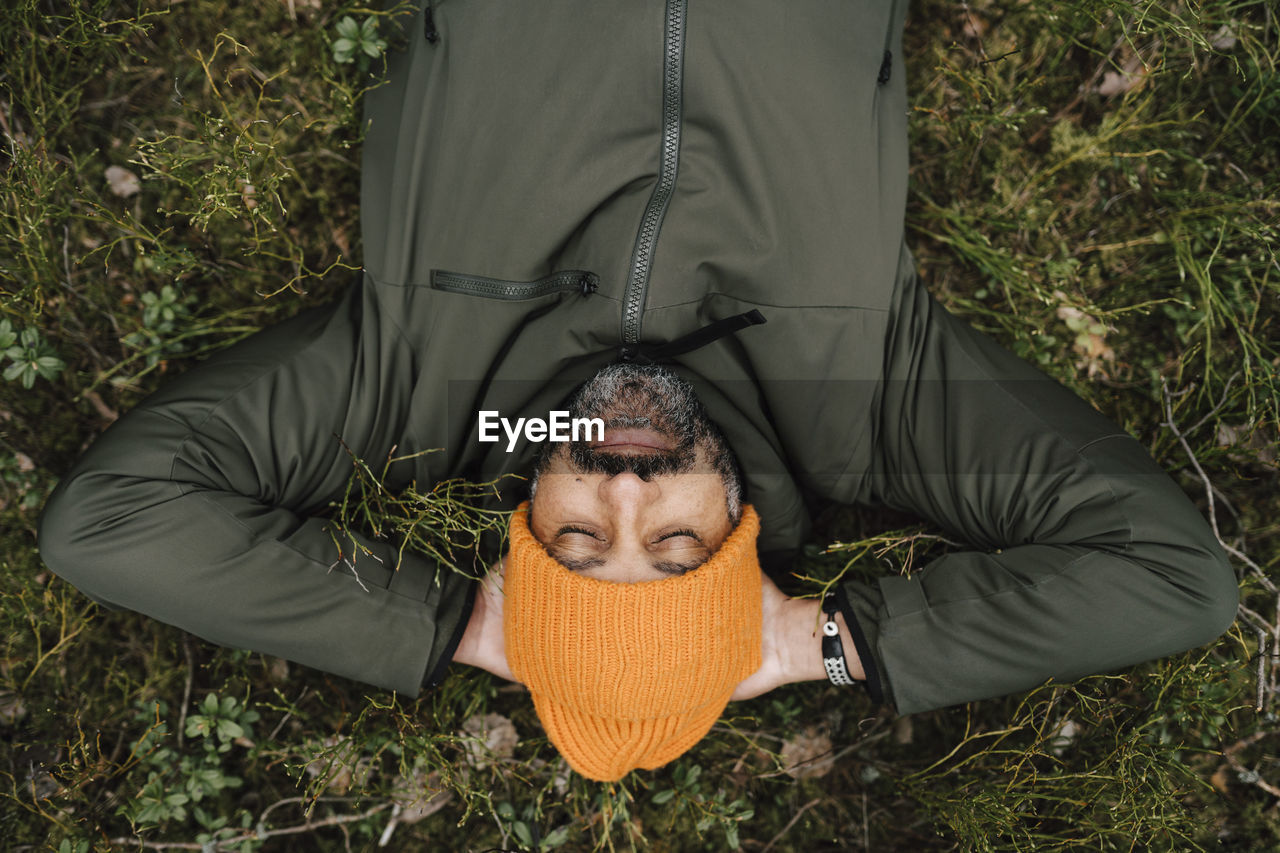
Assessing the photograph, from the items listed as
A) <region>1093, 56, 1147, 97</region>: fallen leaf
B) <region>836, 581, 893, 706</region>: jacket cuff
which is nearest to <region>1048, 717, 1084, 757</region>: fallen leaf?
<region>836, 581, 893, 706</region>: jacket cuff

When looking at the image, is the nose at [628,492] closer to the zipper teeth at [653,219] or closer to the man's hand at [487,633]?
the zipper teeth at [653,219]

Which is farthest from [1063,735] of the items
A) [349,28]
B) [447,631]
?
[349,28]

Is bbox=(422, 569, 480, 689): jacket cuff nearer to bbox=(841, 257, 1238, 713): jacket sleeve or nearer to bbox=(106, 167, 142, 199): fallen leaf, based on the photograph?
bbox=(841, 257, 1238, 713): jacket sleeve

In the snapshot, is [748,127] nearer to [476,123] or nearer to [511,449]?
[476,123]

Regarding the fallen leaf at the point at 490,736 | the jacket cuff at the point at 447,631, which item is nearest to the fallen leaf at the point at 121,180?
the jacket cuff at the point at 447,631

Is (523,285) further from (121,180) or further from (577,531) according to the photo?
(121,180)

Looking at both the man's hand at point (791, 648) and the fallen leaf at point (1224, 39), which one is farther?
the fallen leaf at point (1224, 39)

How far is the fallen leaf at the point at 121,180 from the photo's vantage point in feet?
12.8

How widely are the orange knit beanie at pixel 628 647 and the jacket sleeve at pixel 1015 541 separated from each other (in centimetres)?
58

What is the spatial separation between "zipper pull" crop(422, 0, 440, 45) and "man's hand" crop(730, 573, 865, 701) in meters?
2.55

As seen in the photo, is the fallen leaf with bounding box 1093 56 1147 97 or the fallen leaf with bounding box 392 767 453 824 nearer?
the fallen leaf with bounding box 392 767 453 824

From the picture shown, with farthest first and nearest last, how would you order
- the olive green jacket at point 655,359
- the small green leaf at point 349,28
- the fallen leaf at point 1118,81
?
the fallen leaf at point 1118,81
the small green leaf at point 349,28
the olive green jacket at point 655,359

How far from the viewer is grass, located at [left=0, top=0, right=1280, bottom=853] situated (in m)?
3.62

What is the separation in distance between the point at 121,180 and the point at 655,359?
2787mm
